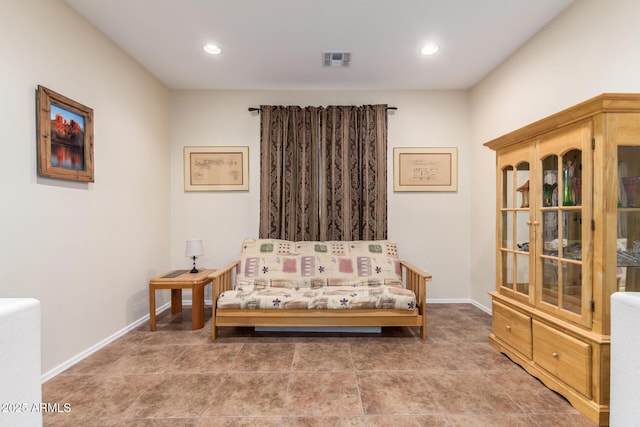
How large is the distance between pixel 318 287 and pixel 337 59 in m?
2.36

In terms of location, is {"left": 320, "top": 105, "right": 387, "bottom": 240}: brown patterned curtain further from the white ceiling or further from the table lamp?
the table lamp

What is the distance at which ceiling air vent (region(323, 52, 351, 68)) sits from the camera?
2920mm

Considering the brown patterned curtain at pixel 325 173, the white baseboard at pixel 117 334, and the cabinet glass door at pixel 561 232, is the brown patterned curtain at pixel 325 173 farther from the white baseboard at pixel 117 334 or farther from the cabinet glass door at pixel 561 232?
the cabinet glass door at pixel 561 232

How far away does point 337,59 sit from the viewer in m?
3.00

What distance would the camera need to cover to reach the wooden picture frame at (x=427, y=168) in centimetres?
378

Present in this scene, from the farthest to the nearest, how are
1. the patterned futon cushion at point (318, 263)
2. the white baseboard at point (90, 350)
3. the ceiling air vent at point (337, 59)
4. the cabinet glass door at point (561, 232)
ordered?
the patterned futon cushion at point (318, 263) < the ceiling air vent at point (337, 59) < the white baseboard at point (90, 350) < the cabinet glass door at point (561, 232)

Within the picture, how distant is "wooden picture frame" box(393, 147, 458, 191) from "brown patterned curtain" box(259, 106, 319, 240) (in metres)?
1.07

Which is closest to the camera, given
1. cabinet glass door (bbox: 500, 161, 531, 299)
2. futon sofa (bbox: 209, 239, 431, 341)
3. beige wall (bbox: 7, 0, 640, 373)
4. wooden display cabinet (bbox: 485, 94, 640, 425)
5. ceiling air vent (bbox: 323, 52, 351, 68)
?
wooden display cabinet (bbox: 485, 94, 640, 425)

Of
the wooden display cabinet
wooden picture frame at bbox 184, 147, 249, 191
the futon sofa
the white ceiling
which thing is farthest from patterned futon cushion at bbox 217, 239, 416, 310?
the white ceiling

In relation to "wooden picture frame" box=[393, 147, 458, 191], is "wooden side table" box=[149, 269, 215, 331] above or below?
below

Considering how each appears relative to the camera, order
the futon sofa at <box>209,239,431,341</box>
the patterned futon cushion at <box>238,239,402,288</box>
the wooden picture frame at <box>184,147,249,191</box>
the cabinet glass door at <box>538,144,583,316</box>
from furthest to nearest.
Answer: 1. the wooden picture frame at <box>184,147,249,191</box>
2. the patterned futon cushion at <box>238,239,402,288</box>
3. the futon sofa at <box>209,239,431,341</box>
4. the cabinet glass door at <box>538,144,583,316</box>

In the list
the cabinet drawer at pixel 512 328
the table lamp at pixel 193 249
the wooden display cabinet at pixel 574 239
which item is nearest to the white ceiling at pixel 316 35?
the wooden display cabinet at pixel 574 239

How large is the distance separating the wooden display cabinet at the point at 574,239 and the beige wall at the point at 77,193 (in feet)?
11.0

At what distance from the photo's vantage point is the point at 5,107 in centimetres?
182
